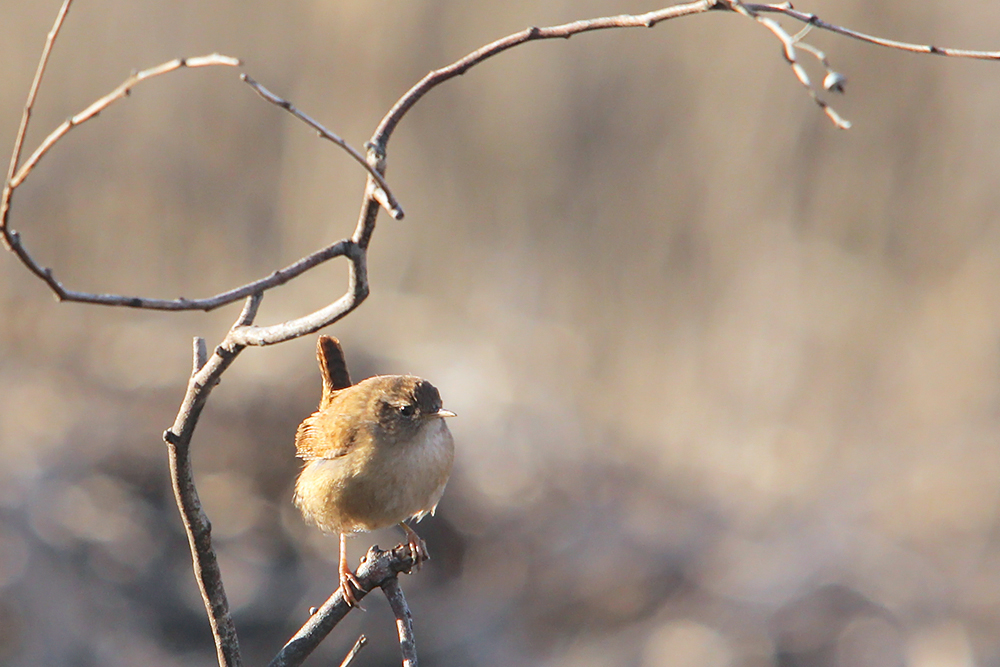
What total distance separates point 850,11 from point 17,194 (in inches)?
199

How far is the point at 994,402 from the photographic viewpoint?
5.66 m

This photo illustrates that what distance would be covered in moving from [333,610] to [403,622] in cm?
11

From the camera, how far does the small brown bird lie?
2.08m

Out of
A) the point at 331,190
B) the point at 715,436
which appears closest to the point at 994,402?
the point at 715,436

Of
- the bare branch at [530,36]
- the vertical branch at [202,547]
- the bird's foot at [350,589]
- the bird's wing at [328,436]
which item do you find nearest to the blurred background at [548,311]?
the bird's wing at [328,436]

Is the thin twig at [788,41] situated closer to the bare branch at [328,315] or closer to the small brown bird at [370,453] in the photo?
the bare branch at [328,315]

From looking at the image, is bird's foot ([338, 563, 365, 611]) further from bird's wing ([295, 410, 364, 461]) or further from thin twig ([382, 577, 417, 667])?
bird's wing ([295, 410, 364, 461])

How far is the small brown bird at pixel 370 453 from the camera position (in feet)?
6.82

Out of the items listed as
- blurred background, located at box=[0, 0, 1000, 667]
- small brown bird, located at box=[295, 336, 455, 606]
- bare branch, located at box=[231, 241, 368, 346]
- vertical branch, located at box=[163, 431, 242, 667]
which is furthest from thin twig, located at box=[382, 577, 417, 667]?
blurred background, located at box=[0, 0, 1000, 667]

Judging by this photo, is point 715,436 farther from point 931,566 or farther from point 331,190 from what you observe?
point 331,190

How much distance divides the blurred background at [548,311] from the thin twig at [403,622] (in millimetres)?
3982

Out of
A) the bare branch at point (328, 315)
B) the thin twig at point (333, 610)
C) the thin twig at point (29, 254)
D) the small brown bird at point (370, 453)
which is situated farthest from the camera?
the small brown bird at point (370, 453)

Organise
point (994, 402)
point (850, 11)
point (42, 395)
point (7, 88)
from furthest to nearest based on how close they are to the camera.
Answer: point (42, 395) < point (7, 88) < point (994, 402) < point (850, 11)

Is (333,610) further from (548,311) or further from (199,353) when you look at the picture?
(548,311)
